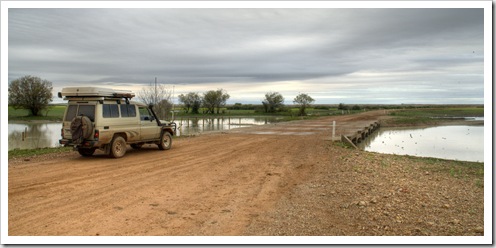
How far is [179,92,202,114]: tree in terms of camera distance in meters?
81.8

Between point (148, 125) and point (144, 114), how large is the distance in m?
0.45

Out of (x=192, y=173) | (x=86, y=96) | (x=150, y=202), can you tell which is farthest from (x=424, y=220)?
(x=86, y=96)

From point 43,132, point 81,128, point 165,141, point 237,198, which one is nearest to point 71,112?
point 81,128

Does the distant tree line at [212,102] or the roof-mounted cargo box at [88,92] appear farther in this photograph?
the distant tree line at [212,102]

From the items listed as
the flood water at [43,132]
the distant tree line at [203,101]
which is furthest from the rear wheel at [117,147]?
the distant tree line at [203,101]

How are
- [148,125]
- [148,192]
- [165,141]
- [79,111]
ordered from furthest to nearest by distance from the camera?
[165,141] → [148,125] → [79,111] → [148,192]

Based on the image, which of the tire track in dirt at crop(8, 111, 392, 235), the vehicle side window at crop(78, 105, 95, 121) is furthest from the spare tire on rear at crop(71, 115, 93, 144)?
the tire track in dirt at crop(8, 111, 392, 235)

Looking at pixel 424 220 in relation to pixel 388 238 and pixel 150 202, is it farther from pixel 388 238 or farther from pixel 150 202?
pixel 150 202

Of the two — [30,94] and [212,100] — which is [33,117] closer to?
[30,94]

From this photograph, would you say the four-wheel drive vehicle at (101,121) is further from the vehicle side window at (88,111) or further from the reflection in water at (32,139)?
the reflection in water at (32,139)

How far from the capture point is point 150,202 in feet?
22.8

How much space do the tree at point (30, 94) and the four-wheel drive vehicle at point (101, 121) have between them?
2134 inches

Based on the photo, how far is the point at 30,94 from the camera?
192 ft

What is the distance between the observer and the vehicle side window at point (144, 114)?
1368cm
